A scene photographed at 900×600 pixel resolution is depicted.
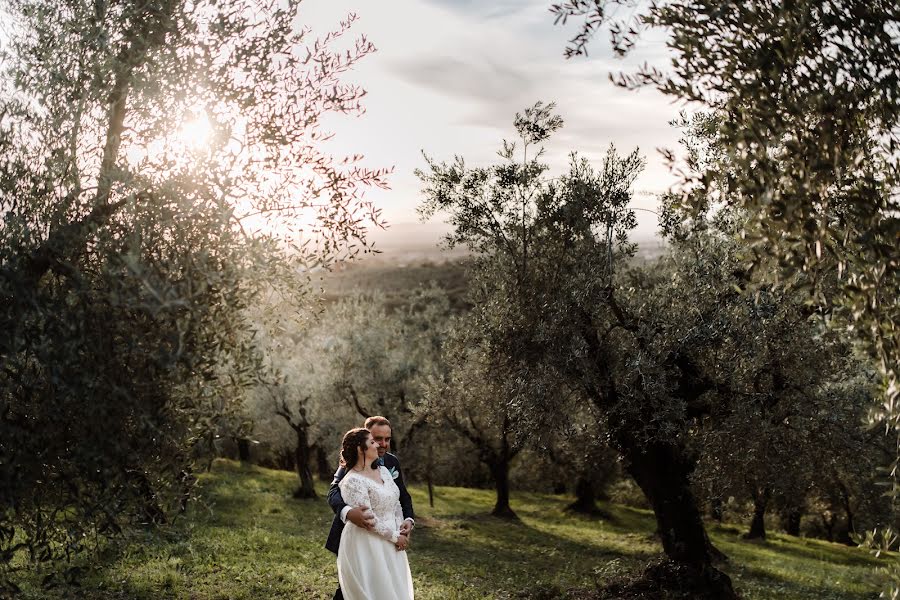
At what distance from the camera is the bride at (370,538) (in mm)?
9391

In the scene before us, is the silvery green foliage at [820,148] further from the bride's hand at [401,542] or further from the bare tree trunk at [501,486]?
the bare tree trunk at [501,486]

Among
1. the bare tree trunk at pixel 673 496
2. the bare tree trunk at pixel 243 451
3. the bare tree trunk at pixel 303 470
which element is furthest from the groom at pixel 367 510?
the bare tree trunk at pixel 243 451

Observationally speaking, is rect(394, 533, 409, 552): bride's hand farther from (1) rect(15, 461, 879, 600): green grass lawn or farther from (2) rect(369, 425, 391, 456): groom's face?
(1) rect(15, 461, 879, 600): green grass lawn

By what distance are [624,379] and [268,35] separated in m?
9.37

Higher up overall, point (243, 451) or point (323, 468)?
point (243, 451)

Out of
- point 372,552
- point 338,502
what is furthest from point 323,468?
point 372,552

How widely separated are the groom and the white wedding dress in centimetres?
12

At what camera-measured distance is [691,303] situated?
1516cm

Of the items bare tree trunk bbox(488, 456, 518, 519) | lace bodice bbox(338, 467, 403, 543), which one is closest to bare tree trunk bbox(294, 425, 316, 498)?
bare tree trunk bbox(488, 456, 518, 519)

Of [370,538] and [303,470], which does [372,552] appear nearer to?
[370,538]

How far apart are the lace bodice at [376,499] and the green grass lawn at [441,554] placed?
66.6 inches

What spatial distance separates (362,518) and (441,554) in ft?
58.0

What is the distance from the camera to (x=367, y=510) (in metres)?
9.41

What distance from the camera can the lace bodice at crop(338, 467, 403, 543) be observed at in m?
9.52
